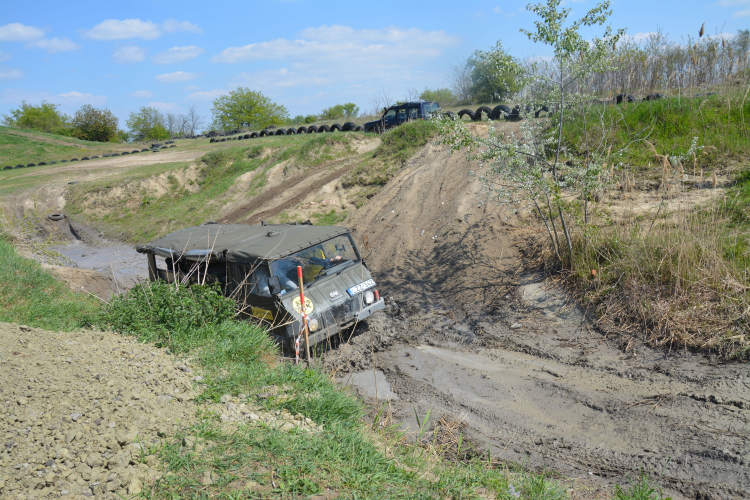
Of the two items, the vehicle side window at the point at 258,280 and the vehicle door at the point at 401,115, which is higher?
the vehicle door at the point at 401,115

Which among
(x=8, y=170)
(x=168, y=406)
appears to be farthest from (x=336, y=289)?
(x=8, y=170)

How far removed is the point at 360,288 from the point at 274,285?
138 cm

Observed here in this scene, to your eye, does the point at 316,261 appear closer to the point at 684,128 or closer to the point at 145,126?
the point at 684,128

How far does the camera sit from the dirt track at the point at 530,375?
423 cm

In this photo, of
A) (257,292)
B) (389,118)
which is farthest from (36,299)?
(389,118)

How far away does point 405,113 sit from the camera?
792 inches

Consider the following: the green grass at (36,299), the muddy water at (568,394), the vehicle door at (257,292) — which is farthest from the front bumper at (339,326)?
the green grass at (36,299)

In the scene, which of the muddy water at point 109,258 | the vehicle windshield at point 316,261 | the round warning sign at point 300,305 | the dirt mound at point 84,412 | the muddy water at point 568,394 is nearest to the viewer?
the dirt mound at point 84,412

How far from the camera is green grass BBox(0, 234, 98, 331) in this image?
6352 millimetres

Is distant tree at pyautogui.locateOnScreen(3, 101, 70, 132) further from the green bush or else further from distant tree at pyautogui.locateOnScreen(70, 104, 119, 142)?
the green bush

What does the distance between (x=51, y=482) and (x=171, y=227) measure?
17.0 m

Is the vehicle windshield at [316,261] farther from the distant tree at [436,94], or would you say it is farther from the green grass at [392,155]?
the distant tree at [436,94]

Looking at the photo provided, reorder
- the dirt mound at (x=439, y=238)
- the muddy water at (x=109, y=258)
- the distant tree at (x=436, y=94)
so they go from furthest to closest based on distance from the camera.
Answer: the distant tree at (x=436, y=94) → the muddy water at (x=109, y=258) → the dirt mound at (x=439, y=238)

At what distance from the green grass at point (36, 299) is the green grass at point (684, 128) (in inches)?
401
